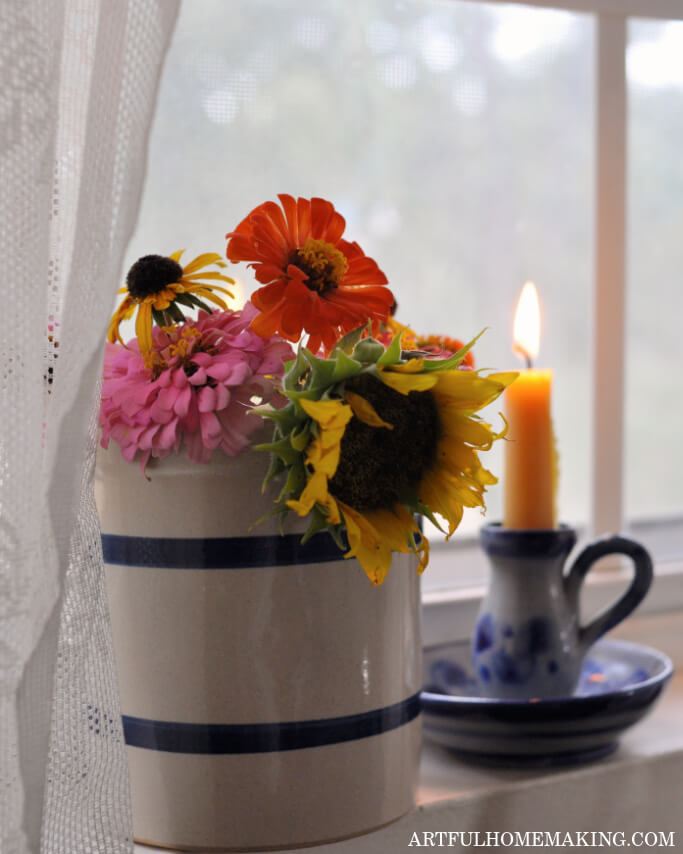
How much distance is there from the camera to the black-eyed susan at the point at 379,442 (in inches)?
17.8

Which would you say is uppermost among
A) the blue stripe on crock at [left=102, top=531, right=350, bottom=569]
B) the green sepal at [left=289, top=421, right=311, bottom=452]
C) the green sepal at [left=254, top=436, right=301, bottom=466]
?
the green sepal at [left=289, top=421, right=311, bottom=452]

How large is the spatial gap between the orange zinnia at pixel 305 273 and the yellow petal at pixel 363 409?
8cm

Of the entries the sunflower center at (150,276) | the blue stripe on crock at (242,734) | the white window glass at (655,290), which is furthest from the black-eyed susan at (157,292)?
the white window glass at (655,290)

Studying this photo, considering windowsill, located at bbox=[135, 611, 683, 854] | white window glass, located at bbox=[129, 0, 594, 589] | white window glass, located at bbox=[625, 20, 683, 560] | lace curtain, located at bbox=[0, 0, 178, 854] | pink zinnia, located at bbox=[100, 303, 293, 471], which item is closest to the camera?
lace curtain, located at bbox=[0, 0, 178, 854]

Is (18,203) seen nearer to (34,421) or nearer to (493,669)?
(34,421)

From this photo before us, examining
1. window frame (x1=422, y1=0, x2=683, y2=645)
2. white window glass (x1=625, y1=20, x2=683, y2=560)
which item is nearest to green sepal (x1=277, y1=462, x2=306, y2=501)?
window frame (x1=422, y1=0, x2=683, y2=645)

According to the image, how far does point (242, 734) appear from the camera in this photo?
0.54m

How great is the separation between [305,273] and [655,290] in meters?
0.71

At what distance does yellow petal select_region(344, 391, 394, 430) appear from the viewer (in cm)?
45

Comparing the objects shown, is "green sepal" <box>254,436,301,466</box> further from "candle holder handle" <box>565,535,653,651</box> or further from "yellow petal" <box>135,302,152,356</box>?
"candle holder handle" <box>565,535,653,651</box>

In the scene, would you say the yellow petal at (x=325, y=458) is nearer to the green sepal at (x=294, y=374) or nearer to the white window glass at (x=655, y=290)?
the green sepal at (x=294, y=374)

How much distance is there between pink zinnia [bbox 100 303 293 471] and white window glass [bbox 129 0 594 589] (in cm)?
33

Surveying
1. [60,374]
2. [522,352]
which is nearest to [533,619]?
[522,352]

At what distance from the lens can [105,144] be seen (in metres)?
0.44
